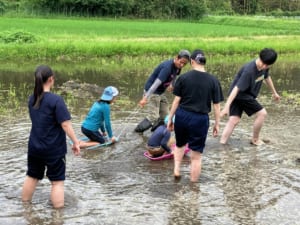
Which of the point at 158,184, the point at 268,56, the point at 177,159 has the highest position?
the point at 268,56

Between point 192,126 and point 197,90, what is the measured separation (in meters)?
0.48

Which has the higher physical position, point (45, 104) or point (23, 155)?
point (45, 104)

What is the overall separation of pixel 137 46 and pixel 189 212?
58.4 feet

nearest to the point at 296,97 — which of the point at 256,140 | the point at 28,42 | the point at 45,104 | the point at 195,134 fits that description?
the point at 256,140

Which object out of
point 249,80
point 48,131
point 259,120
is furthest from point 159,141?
point 48,131

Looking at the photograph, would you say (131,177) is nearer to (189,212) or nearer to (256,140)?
(189,212)

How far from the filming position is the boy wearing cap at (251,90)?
7785 millimetres

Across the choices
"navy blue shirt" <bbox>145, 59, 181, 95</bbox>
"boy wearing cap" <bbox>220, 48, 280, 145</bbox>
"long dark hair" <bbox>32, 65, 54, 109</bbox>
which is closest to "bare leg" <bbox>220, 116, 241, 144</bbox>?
Answer: "boy wearing cap" <bbox>220, 48, 280, 145</bbox>

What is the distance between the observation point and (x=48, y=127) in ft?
17.2

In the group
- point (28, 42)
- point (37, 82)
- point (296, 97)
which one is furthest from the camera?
point (28, 42)

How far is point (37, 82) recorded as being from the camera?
5117 mm

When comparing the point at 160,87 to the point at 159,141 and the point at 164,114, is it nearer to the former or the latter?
the point at 164,114

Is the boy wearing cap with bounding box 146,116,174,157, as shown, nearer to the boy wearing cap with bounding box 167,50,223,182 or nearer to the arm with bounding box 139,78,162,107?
the arm with bounding box 139,78,162,107

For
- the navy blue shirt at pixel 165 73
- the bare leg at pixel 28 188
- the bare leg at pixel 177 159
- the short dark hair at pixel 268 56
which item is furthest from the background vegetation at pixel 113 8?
the bare leg at pixel 28 188
